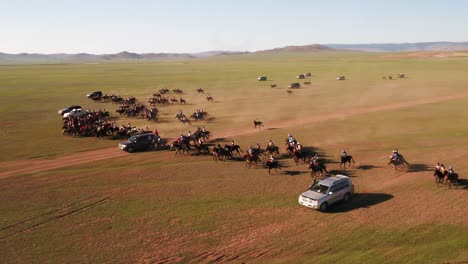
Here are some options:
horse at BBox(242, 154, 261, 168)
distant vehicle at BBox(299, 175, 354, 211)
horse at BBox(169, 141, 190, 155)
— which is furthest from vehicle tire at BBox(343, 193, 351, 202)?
horse at BBox(169, 141, 190, 155)

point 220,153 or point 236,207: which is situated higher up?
point 220,153

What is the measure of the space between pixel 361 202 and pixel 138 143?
65.3 feet

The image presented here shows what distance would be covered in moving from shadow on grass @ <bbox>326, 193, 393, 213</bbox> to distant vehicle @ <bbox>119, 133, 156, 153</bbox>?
18.9 metres

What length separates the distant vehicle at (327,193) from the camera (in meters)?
21.5

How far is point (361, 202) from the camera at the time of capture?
22.7m

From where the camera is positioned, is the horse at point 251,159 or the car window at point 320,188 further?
the horse at point 251,159

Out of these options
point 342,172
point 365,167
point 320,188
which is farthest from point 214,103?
point 320,188

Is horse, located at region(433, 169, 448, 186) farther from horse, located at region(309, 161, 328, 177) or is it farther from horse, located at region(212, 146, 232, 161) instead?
horse, located at region(212, 146, 232, 161)

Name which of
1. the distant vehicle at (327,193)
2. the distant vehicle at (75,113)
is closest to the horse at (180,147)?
the distant vehicle at (327,193)

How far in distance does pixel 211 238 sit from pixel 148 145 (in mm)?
18421

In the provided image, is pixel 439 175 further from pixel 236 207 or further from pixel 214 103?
pixel 214 103

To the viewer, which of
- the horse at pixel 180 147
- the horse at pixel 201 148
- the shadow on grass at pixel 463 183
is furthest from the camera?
the horse at pixel 180 147

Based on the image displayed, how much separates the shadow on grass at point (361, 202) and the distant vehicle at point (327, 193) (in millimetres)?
339

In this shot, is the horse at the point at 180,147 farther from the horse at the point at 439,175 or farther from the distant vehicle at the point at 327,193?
the horse at the point at 439,175
